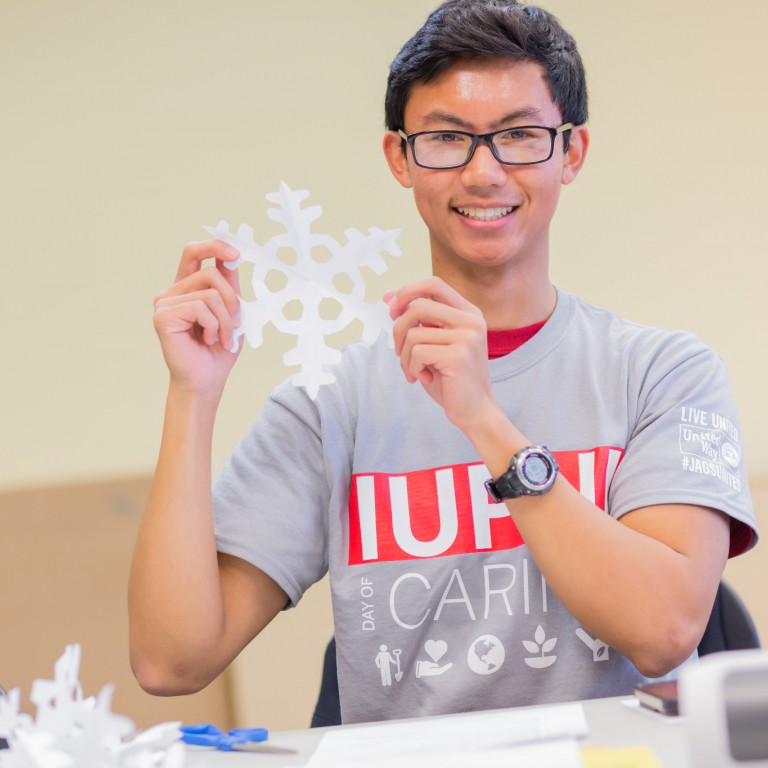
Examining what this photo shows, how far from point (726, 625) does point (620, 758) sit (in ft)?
2.34

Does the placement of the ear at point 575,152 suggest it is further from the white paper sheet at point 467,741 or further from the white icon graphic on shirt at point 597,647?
the white paper sheet at point 467,741

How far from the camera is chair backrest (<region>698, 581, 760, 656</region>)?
136cm

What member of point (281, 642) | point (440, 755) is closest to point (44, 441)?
point (281, 642)

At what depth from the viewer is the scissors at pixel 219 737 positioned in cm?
94

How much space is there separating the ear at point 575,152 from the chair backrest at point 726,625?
59 cm

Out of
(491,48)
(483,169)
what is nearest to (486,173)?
(483,169)

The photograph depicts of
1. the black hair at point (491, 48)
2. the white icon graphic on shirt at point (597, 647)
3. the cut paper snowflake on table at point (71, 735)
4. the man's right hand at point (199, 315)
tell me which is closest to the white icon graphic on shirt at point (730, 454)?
the white icon graphic on shirt at point (597, 647)

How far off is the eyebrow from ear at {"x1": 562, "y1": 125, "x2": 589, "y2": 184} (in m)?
0.11

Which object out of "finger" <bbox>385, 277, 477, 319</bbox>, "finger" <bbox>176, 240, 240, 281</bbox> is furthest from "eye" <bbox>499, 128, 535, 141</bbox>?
"finger" <bbox>176, 240, 240, 281</bbox>

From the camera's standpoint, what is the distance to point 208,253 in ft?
3.96

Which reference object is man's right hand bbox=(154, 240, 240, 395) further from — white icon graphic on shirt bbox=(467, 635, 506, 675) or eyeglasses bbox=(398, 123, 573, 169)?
white icon graphic on shirt bbox=(467, 635, 506, 675)

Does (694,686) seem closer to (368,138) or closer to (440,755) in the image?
(440,755)

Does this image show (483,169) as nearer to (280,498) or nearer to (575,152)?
(575,152)

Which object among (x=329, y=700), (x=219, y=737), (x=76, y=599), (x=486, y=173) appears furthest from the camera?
(x=76, y=599)
